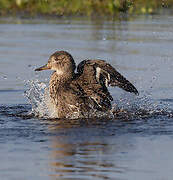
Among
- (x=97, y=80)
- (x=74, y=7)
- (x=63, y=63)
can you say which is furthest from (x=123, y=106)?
(x=74, y=7)

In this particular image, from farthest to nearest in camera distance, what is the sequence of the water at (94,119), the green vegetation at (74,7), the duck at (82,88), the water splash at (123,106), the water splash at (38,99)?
the green vegetation at (74,7), the water splash at (38,99), the water splash at (123,106), the duck at (82,88), the water at (94,119)

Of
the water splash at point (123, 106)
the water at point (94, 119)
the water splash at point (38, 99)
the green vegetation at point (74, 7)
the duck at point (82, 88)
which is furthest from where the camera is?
the green vegetation at point (74, 7)

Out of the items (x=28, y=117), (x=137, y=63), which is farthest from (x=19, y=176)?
(x=137, y=63)

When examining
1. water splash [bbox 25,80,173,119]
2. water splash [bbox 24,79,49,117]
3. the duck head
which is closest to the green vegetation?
water splash [bbox 25,80,173,119]

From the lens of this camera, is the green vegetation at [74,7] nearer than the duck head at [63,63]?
No

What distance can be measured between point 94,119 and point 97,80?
52 cm

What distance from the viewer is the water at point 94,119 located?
268 inches

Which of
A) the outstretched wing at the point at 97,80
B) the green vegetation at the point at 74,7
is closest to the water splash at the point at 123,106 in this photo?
the outstretched wing at the point at 97,80

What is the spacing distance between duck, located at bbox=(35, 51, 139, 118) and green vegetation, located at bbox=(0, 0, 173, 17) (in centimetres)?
1124

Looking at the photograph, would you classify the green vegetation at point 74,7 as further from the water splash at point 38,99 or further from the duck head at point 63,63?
the duck head at point 63,63

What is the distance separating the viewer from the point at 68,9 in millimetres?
21438

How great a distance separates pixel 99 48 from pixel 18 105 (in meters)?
4.84

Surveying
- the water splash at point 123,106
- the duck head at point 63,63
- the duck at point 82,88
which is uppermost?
the duck head at point 63,63

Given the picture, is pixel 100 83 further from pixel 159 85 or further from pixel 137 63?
pixel 137 63
